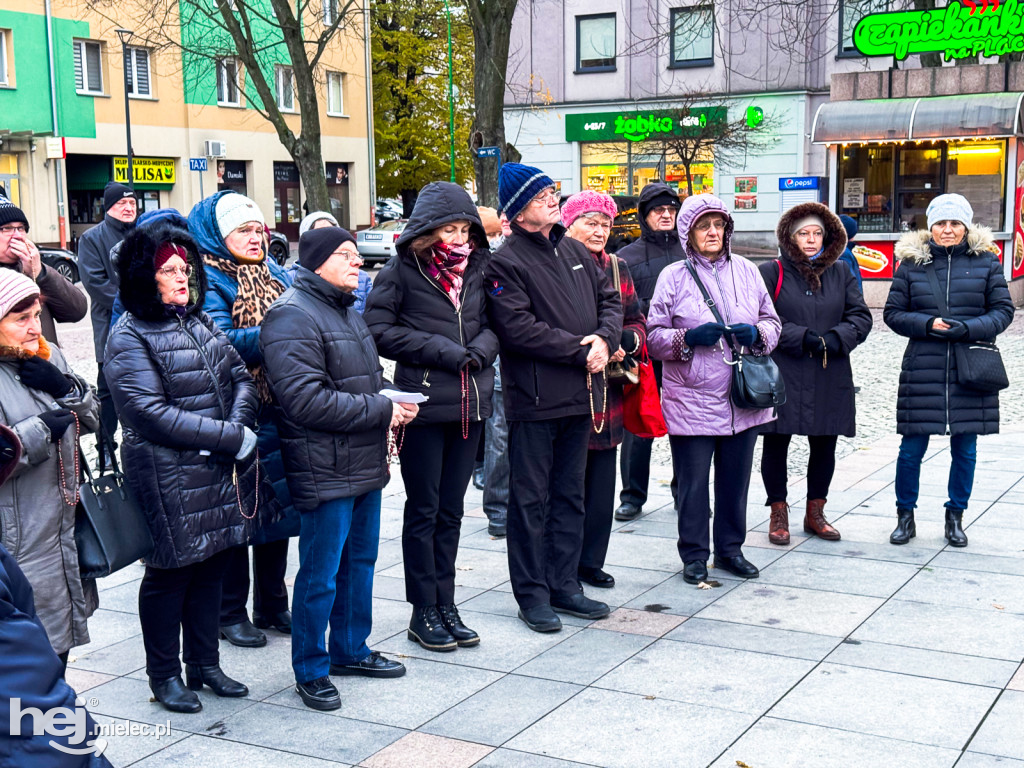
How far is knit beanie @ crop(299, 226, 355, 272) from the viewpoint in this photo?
15.3ft

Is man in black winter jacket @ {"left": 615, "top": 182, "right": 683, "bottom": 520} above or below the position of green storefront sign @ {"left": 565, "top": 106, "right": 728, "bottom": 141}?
below

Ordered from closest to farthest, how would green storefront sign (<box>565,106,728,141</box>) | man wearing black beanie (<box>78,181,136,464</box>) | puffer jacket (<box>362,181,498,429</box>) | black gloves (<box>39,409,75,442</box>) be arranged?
black gloves (<box>39,409,75,442</box>), puffer jacket (<box>362,181,498,429</box>), man wearing black beanie (<box>78,181,136,464</box>), green storefront sign (<box>565,106,728,141</box>)

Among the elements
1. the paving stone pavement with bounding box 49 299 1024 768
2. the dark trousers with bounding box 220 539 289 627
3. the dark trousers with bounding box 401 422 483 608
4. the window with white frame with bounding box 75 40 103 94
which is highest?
the window with white frame with bounding box 75 40 103 94

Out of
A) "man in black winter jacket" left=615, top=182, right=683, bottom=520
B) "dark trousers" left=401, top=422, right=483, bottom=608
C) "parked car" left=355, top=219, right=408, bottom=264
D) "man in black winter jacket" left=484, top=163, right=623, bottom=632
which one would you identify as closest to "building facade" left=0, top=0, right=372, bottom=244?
"parked car" left=355, top=219, right=408, bottom=264

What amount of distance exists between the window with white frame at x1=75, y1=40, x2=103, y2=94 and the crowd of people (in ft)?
99.6

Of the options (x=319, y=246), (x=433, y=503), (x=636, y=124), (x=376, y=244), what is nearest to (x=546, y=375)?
(x=433, y=503)

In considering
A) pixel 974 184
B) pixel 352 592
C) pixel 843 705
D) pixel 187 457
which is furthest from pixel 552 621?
pixel 974 184

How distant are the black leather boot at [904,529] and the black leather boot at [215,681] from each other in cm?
390

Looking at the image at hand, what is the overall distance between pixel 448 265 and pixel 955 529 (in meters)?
3.49

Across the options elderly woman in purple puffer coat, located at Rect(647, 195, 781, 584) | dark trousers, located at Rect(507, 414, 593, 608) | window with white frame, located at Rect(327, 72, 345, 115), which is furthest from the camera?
window with white frame, located at Rect(327, 72, 345, 115)

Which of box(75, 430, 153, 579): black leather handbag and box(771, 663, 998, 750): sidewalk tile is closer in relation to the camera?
box(75, 430, 153, 579): black leather handbag

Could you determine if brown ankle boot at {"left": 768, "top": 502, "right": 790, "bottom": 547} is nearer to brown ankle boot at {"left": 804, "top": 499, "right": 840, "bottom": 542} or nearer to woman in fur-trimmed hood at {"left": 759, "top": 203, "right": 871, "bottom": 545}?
brown ankle boot at {"left": 804, "top": 499, "right": 840, "bottom": 542}

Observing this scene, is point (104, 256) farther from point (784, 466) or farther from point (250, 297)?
point (784, 466)

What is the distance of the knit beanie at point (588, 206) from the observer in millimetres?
6324
